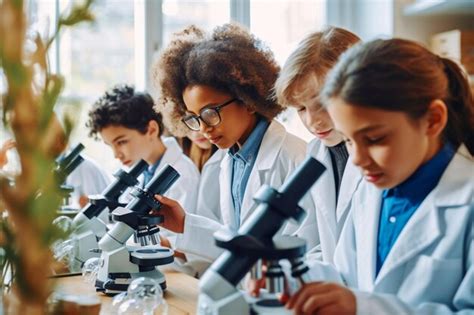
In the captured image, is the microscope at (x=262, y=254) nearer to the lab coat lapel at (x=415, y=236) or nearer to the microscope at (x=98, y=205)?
the lab coat lapel at (x=415, y=236)

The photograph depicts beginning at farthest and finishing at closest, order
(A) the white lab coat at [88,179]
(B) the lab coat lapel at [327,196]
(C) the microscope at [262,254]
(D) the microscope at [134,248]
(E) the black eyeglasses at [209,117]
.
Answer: (A) the white lab coat at [88,179] < (E) the black eyeglasses at [209,117] < (B) the lab coat lapel at [327,196] < (D) the microscope at [134,248] < (C) the microscope at [262,254]

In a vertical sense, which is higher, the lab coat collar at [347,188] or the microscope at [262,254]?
the microscope at [262,254]

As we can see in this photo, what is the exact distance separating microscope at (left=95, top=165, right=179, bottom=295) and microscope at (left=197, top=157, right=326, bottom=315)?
57cm

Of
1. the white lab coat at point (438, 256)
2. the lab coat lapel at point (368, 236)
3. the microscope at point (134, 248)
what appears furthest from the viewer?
the microscope at point (134, 248)

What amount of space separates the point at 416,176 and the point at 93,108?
164 centimetres

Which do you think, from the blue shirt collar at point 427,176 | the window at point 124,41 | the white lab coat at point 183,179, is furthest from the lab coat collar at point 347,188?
the window at point 124,41

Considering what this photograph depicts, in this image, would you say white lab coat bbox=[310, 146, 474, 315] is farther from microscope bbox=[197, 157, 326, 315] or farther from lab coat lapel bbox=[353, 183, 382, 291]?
microscope bbox=[197, 157, 326, 315]

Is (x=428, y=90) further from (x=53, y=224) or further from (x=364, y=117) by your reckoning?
(x=53, y=224)

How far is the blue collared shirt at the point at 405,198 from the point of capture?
1.11 m

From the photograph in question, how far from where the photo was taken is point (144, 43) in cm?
338

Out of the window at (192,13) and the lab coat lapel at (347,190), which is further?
the window at (192,13)

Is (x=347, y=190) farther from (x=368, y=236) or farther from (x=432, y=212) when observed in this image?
(x=432, y=212)

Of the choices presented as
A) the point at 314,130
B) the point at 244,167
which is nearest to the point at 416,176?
the point at 314,130

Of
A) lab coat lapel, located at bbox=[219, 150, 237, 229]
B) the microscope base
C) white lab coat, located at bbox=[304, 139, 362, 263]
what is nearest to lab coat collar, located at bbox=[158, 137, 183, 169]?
lab coat lapel, located at bbox=[219, 150, 237, 229]
